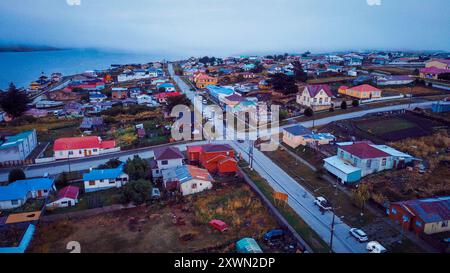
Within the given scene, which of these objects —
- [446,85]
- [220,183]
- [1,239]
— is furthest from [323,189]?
[446,85]

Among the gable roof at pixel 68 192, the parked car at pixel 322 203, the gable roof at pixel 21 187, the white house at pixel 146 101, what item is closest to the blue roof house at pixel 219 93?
the white house at pixel 146 101

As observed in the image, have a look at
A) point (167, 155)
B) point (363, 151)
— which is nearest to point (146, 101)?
point (167, 155)

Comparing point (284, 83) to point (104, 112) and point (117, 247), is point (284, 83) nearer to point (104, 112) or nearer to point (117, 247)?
point (104, 112)

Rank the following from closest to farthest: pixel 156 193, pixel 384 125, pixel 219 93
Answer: pixel 156 193 < pixel 384 125 < pixel 219 93

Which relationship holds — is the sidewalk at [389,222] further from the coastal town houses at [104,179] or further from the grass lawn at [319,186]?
the coastal town houses at [104,179]

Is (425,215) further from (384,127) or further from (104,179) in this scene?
(104,179)

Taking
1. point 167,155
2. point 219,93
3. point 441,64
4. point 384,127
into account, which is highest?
→ point 441,64

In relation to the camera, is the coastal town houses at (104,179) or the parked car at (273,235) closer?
the parked car at (273,235)

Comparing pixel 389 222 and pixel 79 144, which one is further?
pixel 79 144
